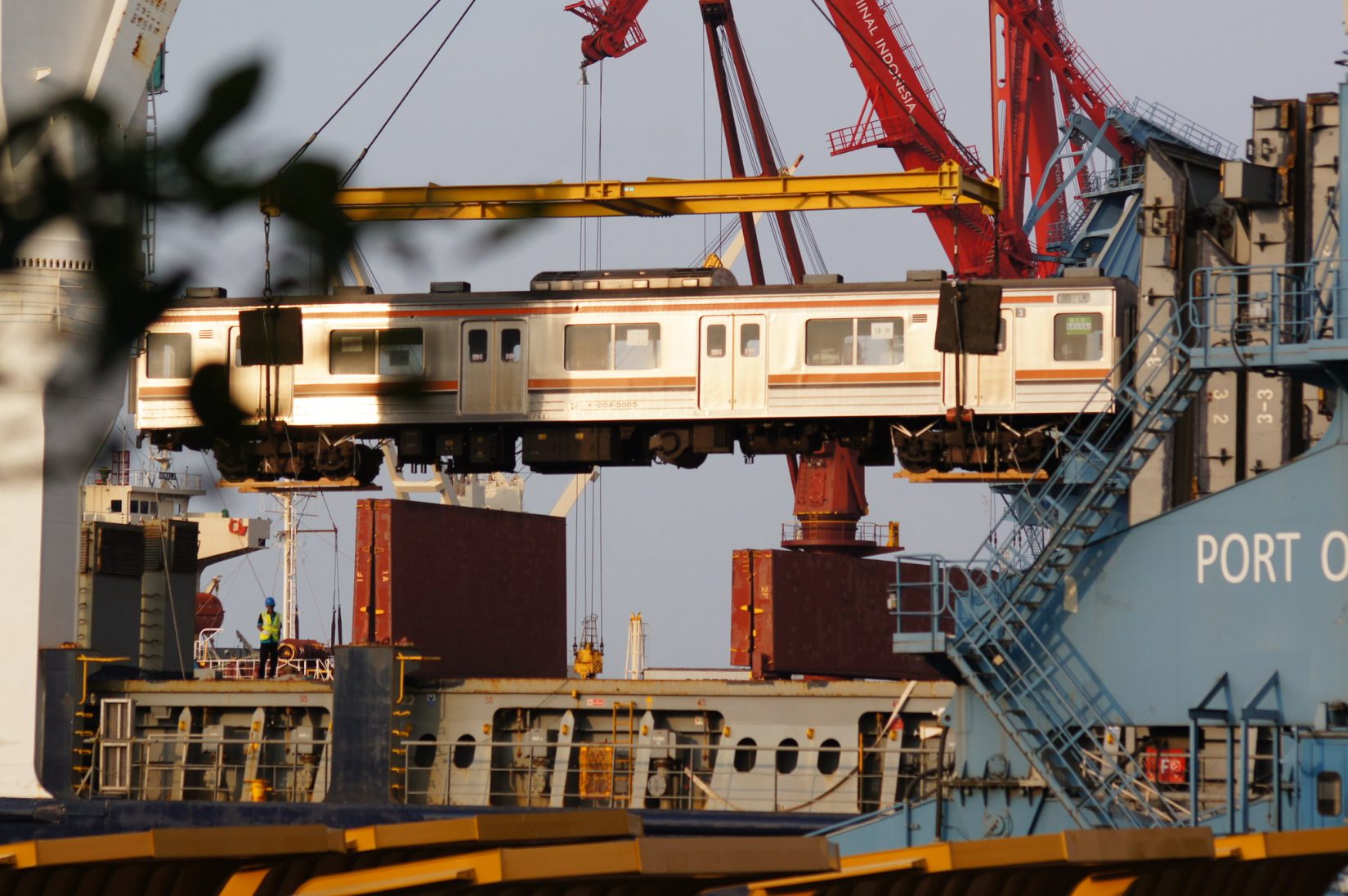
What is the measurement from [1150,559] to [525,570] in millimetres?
13989

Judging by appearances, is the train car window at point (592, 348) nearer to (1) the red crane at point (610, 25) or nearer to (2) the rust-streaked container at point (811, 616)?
(2) the rust-streaked container at point (811, 616)

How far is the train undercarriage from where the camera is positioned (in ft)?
83.4

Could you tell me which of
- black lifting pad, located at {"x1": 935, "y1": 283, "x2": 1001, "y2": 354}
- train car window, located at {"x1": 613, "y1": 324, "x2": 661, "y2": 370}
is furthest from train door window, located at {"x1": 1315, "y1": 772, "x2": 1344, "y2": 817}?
train car window, located at {"x1": 613, "y1": 324, "x2": 661, "y2": 370}

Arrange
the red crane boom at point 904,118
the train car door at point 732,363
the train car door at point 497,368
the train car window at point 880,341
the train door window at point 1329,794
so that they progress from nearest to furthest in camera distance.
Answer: the train door window at point 1329,794 → the train car window at point 880,341 → the train car door at point 732,363 → the train car door at point 497,368 → the red crane boom at point 904,118

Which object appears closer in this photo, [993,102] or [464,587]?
[464,587]

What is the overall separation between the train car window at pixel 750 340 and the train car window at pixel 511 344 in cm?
304

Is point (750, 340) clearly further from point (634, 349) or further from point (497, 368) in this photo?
point (497, 368)

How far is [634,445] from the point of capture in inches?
1073

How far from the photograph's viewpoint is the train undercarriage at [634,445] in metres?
25.4

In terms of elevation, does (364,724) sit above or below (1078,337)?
below

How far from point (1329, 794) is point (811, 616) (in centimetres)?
1423

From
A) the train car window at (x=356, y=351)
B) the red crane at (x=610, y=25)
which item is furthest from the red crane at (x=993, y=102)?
the train car window at (x=356, y=351)

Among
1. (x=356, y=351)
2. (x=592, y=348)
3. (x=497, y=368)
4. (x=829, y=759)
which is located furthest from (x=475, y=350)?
(x=356, y=351)

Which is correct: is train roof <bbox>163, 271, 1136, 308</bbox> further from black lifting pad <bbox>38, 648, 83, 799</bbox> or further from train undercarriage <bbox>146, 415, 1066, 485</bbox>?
black lifting pad <bbox>38, 648, 83, 799</bbox>
